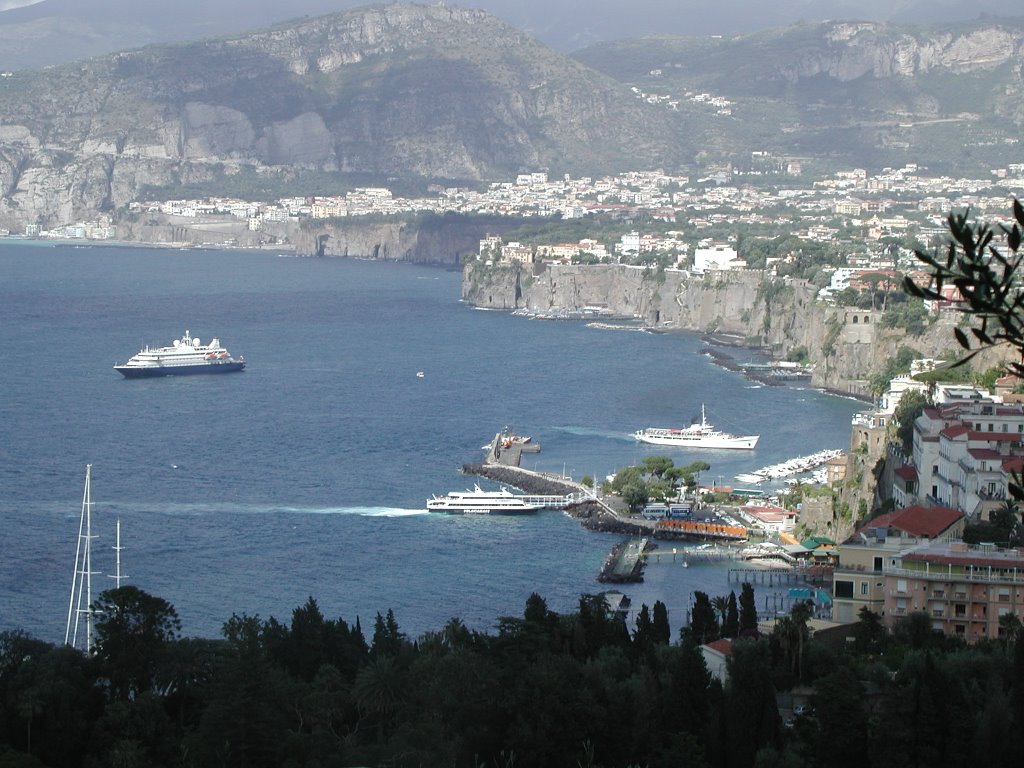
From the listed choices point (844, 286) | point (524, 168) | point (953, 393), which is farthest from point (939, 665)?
point (524, 168)

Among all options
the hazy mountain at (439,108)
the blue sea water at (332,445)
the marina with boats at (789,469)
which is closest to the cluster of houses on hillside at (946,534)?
the blue sea water at (332,445)

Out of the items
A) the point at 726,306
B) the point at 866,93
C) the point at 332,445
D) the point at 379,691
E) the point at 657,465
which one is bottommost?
the point at 332,445

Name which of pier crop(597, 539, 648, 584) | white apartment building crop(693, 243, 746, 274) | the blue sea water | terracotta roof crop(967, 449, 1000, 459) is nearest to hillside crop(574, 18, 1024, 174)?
white apartment building crop(693, 243, 746, 274)

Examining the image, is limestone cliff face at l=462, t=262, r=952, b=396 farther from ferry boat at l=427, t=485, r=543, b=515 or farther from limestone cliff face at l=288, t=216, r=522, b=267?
limestone cliff face at l=288, t=216, r=522, b=267

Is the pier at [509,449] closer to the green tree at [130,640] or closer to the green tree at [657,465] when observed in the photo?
the green tree at [657,465]

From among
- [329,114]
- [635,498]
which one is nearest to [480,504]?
[635,498]

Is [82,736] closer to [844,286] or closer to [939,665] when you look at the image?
[939,665]

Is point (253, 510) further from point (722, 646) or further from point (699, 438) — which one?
point (722, 646)
